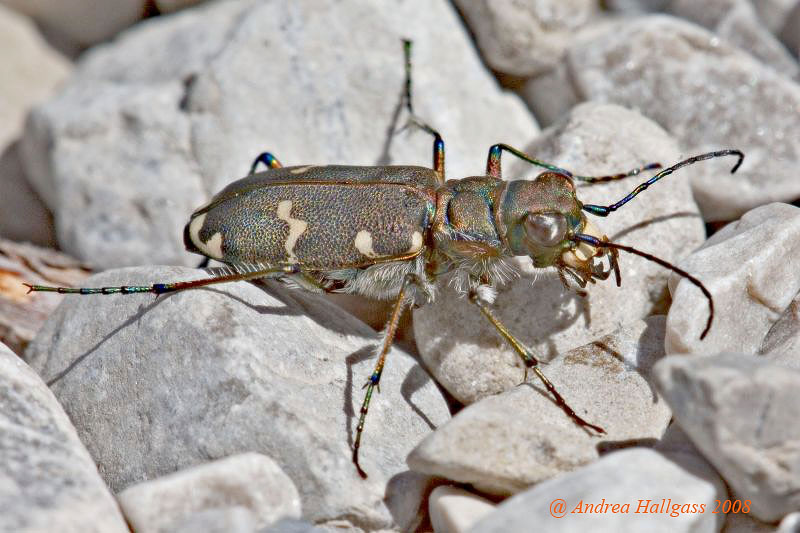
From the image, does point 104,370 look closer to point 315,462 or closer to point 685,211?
point 315,462

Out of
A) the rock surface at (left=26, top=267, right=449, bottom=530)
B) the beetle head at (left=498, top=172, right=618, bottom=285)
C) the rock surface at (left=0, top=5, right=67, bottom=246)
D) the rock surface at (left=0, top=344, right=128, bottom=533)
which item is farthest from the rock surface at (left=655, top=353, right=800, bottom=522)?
the rock surface at (left=0, top=5, right=67, bottom=246)

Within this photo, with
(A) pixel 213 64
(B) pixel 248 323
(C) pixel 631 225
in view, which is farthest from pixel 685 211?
(A) pixel 213 64

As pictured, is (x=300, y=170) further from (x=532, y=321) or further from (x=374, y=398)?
(x=532, y=321)

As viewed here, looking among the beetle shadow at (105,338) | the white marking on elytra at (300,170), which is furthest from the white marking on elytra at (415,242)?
the beetle shadow at (105,338)

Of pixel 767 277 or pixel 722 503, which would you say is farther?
pixel 767 277

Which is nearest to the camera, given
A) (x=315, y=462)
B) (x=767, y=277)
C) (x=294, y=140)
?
(x=315, y=462)

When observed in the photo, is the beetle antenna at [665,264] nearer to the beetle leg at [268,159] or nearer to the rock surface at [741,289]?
the rock surface at [741,289]
